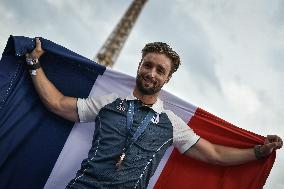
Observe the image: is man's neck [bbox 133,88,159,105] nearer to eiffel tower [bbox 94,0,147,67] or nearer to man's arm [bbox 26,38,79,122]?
man's arm [bbox 26,38,79,122]

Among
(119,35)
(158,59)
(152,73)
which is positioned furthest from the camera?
(119,35)

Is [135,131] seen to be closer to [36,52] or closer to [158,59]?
[158,59]

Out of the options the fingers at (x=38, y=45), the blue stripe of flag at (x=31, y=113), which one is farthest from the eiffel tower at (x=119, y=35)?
the fingers at (x=38, y=45)

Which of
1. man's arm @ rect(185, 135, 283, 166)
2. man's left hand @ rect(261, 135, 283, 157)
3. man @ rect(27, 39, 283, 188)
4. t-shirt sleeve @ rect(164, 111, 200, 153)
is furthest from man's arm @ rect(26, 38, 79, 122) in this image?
man's left hand @ rect(261, 135, 283, 157)

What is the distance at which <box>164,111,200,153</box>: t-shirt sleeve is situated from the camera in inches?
140

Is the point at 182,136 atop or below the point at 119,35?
below

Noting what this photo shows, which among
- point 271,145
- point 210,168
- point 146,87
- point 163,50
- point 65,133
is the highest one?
point 163,50

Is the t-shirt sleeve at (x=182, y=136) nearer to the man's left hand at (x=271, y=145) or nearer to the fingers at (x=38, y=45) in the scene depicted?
the man's left hand at (x=271, y=145)

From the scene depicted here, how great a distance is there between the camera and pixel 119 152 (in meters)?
3.07

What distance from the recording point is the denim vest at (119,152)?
297cm

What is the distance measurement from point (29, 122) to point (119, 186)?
4.63 feet

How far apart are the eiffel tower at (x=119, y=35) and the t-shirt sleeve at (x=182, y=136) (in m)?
17.1

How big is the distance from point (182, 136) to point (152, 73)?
0.73 meters

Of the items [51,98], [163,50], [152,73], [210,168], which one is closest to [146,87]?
[152,73]
